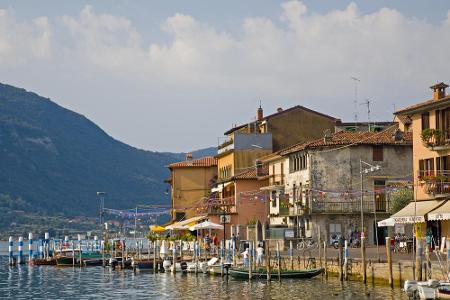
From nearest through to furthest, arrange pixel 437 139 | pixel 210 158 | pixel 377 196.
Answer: pixel 437 139
pixel 377 196
pixel 210 158

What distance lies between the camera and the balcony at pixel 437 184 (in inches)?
2596

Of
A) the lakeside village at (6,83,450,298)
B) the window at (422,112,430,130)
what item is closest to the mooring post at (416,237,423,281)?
the lakeside village at (6,83,450,298)

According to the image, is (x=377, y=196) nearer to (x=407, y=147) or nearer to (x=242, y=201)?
(x=407, y=147)

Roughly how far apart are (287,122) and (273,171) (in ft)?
34.9

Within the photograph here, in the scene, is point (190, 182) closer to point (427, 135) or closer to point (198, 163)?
point (198, 163)

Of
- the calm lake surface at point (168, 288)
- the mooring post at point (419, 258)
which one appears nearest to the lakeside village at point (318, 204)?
the mooring post at point (419, 258)

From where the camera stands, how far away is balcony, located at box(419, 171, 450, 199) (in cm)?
6594

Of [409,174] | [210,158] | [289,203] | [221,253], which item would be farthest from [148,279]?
[210,158]

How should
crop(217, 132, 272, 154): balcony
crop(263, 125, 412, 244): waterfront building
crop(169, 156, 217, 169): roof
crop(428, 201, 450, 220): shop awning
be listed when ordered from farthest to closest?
crop(169, 156, 217, 169): roof
crop(217, 132, 272, 154): balcony
crop(263, 125, 412, 244): waterfront building
crop(428, 201, 450, 220): shop awning

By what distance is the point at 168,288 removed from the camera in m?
68.6

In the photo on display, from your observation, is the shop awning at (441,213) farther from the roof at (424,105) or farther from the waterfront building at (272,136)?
the waterfront building at (272,136)

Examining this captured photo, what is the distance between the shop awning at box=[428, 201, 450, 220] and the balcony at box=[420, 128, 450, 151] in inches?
162

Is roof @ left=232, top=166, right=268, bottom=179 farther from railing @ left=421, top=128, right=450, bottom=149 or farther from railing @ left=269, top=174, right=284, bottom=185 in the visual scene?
railing @ left=421, top=128, right=450, bottom=149

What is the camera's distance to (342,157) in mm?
86750
